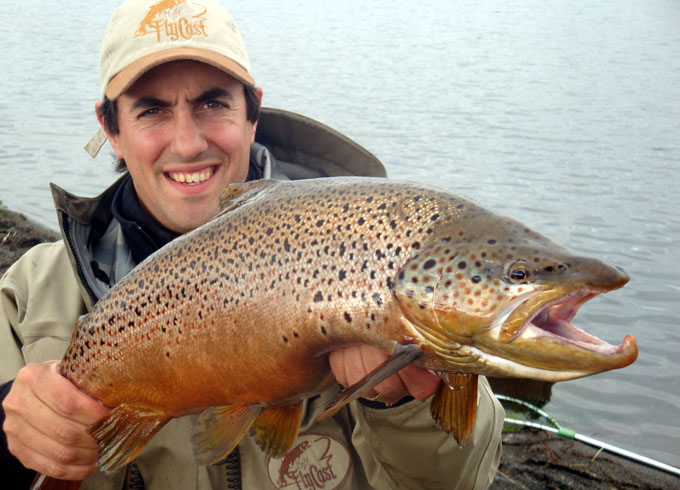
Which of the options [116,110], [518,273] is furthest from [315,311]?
[116,110]

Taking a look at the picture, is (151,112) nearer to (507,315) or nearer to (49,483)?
(49,483)

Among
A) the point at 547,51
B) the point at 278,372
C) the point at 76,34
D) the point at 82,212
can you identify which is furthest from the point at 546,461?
the point at 76,34

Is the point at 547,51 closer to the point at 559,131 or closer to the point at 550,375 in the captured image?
the point at 559,131

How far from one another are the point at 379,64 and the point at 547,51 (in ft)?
17.6

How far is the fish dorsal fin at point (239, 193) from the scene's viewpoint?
7.33 feet

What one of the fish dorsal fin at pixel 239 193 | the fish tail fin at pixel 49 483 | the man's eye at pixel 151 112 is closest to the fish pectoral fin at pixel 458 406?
the fish dorsal fin at pixel 239 193

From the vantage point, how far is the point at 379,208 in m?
1.90

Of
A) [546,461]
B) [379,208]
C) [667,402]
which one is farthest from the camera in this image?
[667,402]

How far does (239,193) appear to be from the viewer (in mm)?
2268

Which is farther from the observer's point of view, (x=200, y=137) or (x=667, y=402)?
(x=667, y=402)

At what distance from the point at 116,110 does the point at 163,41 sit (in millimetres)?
417

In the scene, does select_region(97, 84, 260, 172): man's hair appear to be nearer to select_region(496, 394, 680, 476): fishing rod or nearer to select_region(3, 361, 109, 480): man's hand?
select_region(3, 361, 109, 480): man's hand

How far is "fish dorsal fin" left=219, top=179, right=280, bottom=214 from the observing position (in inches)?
88.0

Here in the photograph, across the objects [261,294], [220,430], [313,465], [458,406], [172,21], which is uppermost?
[172,21]
